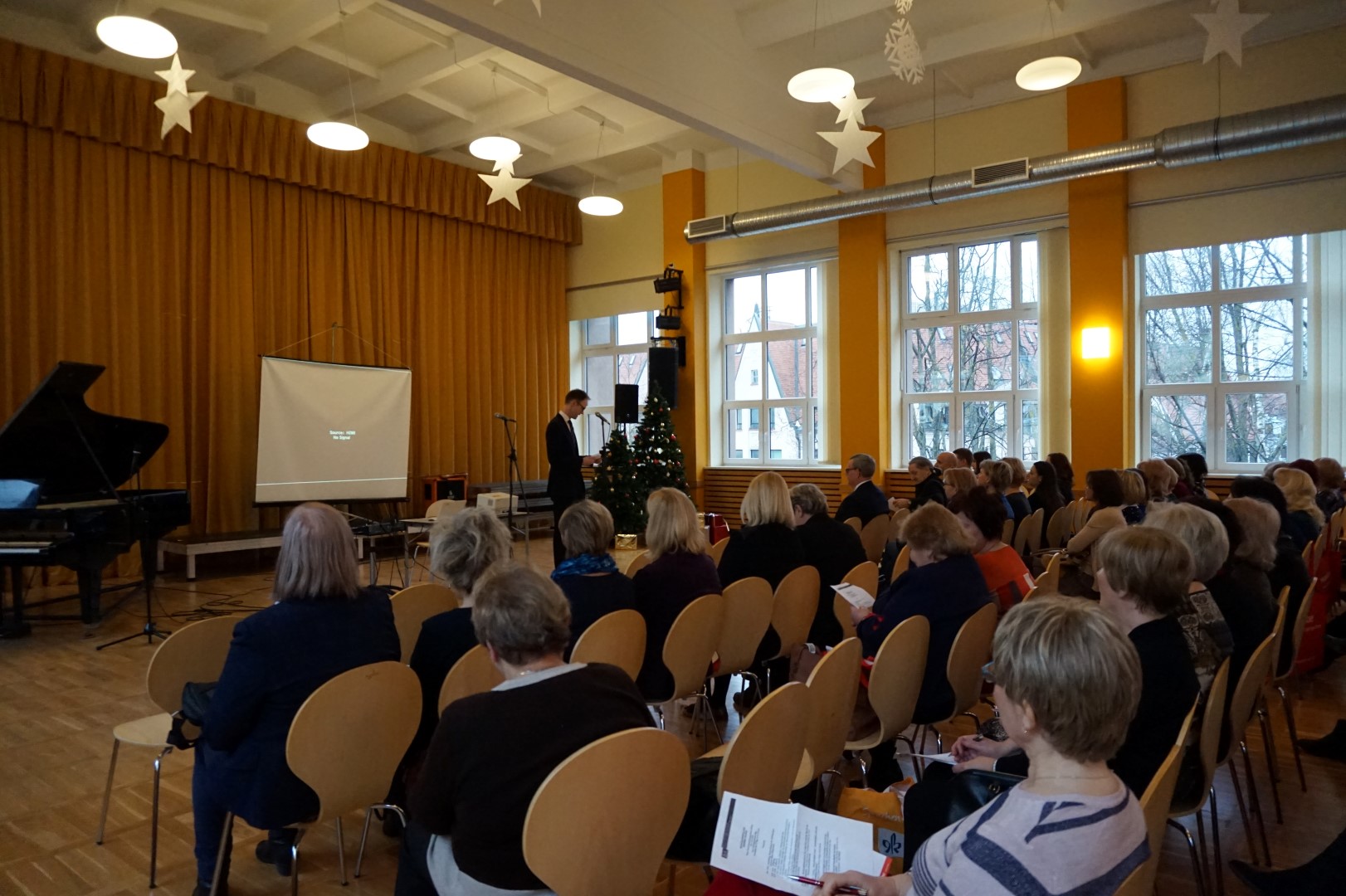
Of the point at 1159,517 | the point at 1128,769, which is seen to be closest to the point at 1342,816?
the point at 1159,517

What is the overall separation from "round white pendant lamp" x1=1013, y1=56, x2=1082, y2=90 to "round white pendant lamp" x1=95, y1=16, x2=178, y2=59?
5.86 meters

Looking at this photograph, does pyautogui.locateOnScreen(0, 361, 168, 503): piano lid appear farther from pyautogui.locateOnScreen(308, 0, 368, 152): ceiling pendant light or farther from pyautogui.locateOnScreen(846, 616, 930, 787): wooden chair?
pyautogui.locateOnScreen(846, 616, 930, 787): wooden chair

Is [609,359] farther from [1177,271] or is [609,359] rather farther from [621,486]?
[1177,271]

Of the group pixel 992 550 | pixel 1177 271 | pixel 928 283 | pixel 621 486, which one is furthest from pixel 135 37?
pixel 1177 271

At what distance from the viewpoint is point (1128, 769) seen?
196 centimetres

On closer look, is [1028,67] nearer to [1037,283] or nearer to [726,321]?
[1037,283]

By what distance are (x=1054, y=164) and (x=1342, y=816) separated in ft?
21.0

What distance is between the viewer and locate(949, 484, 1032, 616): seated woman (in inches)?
139

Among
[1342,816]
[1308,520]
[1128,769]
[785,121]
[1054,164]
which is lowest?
[1342,816]

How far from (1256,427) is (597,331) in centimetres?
838

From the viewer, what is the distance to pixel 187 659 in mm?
2684

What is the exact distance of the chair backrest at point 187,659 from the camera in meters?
2.61

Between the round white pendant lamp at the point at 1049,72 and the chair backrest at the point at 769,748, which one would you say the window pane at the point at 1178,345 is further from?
the chair backrest at the point at 769,748

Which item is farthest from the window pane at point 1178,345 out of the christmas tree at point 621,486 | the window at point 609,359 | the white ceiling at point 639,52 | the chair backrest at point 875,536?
the window at point 609,359
